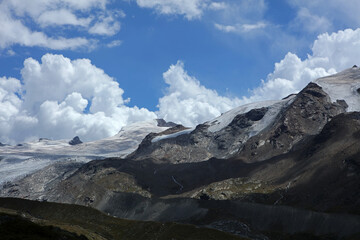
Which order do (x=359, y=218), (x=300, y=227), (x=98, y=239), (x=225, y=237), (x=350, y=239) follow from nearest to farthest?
(x=98, y=239)
(x=225, y=237)
(x=350, y=239)
(x=359, y=218)
(x=300, y=227)

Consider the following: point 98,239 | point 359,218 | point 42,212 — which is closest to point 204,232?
point 98,239

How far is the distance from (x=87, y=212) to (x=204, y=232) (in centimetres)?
6561

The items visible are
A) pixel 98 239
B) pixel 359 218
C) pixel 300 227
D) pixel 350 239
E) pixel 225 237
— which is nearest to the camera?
pixel 98 239

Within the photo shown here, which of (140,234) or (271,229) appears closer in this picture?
(140,234)

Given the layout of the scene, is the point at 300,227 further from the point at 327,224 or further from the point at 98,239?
the point at 98,239

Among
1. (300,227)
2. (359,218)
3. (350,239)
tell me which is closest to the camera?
(350,239)

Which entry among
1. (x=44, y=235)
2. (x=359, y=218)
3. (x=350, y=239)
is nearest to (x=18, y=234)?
(x=44, y=235)

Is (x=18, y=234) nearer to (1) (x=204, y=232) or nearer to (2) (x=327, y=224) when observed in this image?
(1) (x=204, y=232)

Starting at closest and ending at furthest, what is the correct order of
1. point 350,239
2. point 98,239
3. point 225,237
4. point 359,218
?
point 98,239 → point 225,237 → point 350,239 → point 359,218

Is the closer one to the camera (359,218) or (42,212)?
(359,218)

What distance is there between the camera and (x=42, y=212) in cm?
19762

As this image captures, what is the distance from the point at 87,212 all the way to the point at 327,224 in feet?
368

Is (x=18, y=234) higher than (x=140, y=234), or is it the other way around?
(x=18, y=234)

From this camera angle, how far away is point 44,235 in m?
95.8
